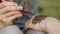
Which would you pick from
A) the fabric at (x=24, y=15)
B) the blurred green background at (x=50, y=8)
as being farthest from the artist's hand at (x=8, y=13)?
the blurred green background at (x=50, y=8)

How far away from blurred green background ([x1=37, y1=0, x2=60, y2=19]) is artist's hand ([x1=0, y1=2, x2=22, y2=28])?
0.19 m

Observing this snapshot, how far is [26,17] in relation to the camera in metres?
1.06

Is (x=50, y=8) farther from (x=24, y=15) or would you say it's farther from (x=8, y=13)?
(x=8, y=13)

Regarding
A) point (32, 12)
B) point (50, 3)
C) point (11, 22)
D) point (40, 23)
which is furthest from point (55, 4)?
point (11, 22)

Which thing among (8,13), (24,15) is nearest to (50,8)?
(24,15)

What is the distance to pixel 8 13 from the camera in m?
0.96

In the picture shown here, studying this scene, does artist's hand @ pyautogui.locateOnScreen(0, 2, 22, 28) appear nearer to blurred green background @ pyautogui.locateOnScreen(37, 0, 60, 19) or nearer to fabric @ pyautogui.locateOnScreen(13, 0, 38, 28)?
fabric @ pyautogui.locateOnScreen(13, 0, 38, 28)

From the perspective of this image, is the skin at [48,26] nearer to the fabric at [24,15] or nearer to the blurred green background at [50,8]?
the fabric at [24,15]

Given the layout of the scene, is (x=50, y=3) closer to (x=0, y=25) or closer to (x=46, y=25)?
(x=46, y=25)

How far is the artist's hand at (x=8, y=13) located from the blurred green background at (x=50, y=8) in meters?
0.19

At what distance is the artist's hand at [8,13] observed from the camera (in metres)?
0.90

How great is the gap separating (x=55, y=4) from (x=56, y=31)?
0.34 m

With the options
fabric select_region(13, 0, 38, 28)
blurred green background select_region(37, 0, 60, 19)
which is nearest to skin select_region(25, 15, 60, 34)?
fabric select_region(13, 0, 38, 28)

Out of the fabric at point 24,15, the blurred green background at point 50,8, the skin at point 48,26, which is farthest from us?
the blurred green background at point 50,8
